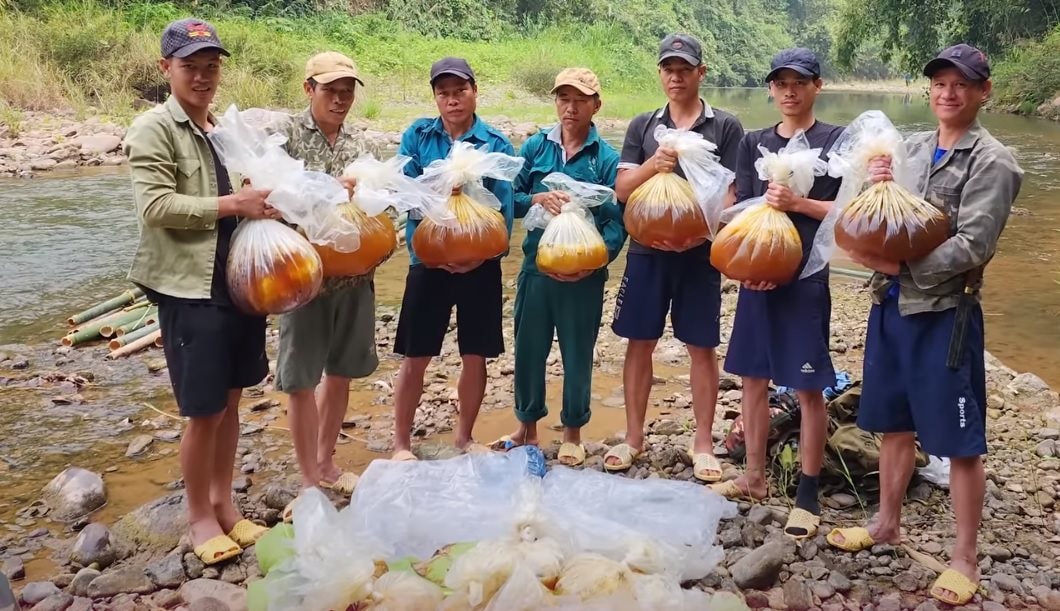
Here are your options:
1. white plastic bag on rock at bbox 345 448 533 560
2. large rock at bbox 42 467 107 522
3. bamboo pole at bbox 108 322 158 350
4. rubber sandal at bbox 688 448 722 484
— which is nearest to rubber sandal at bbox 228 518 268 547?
white plastic bag on rock at bbox 345 448 533 560

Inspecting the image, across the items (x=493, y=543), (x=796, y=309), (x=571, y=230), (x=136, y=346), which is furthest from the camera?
(x=136, y=346)

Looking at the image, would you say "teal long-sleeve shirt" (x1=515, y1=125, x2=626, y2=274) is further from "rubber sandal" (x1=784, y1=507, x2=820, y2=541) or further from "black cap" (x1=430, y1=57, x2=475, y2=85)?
"rubber sandal" (x1=784, y1=507, x2=820, y2=541)

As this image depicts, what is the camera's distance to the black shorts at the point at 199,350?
2.69m

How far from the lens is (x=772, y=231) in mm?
2998

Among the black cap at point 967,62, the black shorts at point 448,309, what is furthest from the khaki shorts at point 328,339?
the black cap at point 967,62

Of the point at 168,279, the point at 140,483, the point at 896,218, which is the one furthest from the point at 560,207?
the point at 140,483

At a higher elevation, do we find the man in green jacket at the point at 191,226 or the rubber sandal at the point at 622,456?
the man in green jacket at the point at 191,226

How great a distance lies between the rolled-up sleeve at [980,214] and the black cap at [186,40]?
241 centimetres

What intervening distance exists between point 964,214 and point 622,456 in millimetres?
1713

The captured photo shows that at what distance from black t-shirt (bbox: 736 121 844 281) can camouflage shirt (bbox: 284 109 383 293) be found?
1501mm

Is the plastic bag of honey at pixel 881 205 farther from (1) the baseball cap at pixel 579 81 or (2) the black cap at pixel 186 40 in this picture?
(2) the black cap at pixel 186 40

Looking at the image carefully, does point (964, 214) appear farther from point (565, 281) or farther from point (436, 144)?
point (436, 144)

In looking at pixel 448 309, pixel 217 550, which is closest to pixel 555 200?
pixel 448 309

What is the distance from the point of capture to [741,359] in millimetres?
3287
